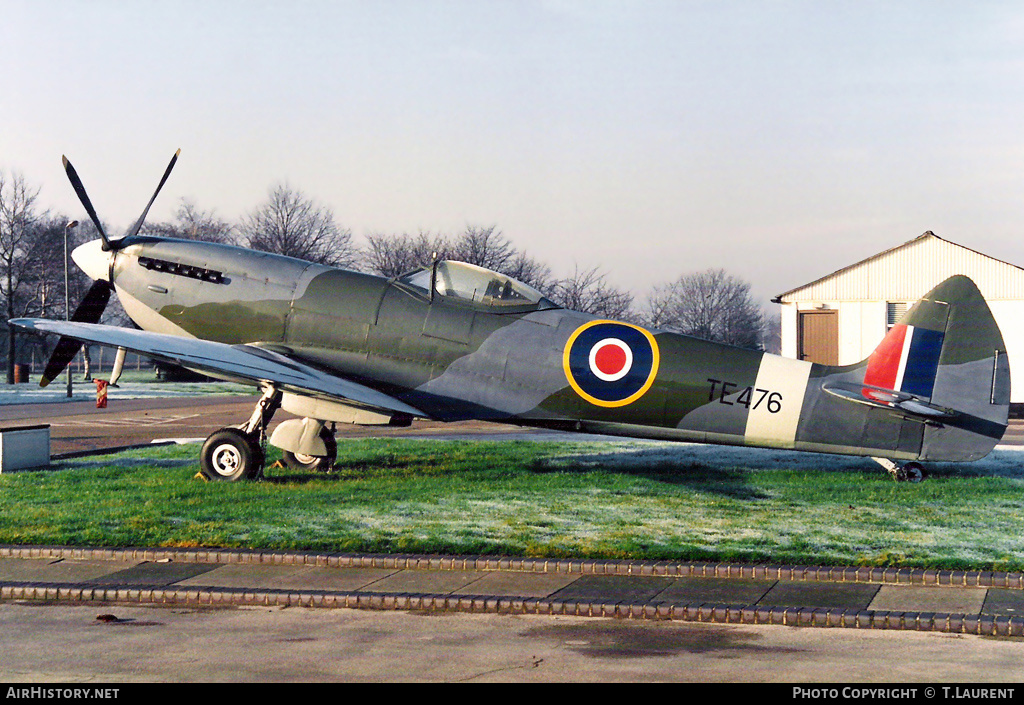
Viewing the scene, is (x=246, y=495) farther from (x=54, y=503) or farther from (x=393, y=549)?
(x=393, y=549)

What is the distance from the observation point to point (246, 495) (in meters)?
14.0

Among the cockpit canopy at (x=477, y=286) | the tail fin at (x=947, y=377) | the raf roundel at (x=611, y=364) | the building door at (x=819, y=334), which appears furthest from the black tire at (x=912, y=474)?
the building door at (x=819, y=334)

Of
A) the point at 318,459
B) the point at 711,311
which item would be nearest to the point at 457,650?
the point at 318,459

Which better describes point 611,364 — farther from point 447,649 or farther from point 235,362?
point 447,649

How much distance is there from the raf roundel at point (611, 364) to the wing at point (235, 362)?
2.39 metres

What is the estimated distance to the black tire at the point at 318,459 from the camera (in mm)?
16250

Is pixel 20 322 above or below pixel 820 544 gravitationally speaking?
above

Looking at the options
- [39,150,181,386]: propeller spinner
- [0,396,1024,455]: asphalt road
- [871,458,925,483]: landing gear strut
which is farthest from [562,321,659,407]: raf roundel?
[0,396,1024,455]: asphalt road

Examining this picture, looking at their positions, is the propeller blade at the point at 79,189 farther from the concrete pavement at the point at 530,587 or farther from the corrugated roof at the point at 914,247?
the corrugated roof at the point at 914,247

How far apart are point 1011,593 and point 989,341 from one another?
5683mm

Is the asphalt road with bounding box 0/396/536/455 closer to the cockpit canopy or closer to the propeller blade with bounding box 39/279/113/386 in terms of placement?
the propeller blade with bounding box 39/279/113/386

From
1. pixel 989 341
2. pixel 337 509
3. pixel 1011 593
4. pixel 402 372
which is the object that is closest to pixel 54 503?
pixel 337 509

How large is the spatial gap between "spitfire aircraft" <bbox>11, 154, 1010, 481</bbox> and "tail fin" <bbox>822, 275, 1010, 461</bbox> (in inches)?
0.7

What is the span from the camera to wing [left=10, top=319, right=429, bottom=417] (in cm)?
1380
